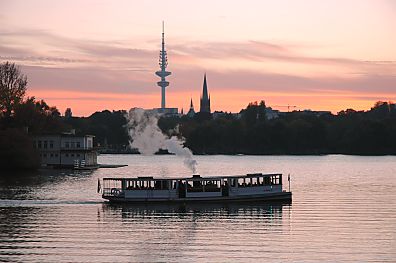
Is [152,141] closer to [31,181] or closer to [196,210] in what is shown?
[196,210]

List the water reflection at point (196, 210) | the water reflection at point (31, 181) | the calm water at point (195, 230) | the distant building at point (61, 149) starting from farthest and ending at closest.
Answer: the distant building at point (61, 149)
the water reflection at point (31, 181)
the water reflection at point (196, 210)
the calm water at point (195, 230)

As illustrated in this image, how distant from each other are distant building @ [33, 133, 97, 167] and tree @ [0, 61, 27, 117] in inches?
393

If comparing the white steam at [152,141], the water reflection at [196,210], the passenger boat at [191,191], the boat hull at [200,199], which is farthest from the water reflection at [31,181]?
the water reflection at [196,210]

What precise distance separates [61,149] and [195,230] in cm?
10346

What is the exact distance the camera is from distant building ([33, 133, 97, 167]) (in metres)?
172

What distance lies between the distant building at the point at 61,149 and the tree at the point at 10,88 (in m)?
9.97

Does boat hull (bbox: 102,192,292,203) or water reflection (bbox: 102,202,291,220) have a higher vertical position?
boat hull (bbox: 102,192,292,203)

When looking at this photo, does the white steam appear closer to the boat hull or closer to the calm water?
the boat hull

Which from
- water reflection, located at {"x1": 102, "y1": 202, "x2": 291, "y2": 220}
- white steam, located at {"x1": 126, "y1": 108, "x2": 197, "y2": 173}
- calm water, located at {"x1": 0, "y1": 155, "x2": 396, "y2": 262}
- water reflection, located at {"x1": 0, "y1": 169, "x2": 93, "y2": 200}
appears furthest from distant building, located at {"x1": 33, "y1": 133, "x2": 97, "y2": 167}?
water reflection, located at {"x1": 102, "y1": 202, "x2": 291, "y2": 220}

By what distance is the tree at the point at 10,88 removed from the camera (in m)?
177

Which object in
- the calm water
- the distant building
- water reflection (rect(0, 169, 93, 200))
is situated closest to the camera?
the calm water

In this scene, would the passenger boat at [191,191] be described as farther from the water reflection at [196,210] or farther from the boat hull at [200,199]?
the water reflection at [196,210]

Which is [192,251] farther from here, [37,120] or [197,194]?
[37,120]

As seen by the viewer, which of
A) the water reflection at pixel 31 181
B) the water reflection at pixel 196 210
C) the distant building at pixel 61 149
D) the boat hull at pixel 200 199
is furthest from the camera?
the distant building at pixel 61 149
